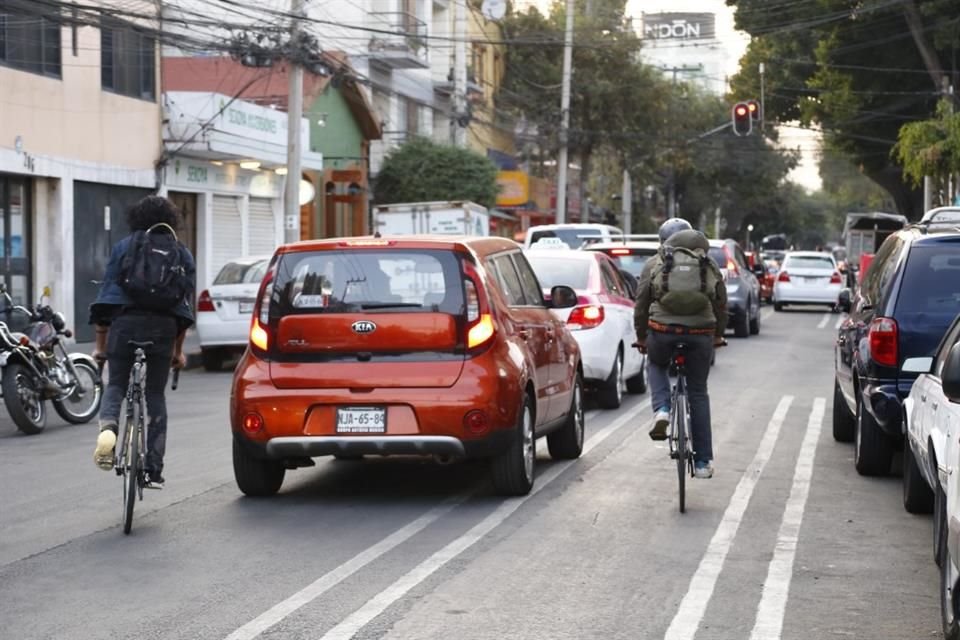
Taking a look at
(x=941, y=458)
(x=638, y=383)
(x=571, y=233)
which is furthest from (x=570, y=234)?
(x=941, y=458)

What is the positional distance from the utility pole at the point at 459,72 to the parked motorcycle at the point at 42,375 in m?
34.1

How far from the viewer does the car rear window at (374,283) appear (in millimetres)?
9719

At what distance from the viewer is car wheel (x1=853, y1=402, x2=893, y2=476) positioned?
11.1m

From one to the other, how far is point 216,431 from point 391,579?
7.19 meters

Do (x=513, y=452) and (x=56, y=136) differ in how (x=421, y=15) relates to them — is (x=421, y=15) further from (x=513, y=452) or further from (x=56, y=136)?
(x=513, y=452)

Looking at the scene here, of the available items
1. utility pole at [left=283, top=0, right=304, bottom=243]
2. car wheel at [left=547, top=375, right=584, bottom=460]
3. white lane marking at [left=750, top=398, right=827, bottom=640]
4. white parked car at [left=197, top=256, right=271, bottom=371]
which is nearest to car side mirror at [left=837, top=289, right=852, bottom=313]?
white lane marking at [left=750, top=398, right=827, bottom=640]

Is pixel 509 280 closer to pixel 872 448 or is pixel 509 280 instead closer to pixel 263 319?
pixel 263 319

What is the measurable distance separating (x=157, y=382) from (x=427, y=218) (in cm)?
2981

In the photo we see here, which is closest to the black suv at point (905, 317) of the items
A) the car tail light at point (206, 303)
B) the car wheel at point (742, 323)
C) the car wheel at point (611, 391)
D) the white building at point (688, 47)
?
the car wheel at point (611, 391)

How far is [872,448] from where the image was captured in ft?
36.7

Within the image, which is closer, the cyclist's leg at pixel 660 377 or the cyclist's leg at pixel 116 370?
the cyclist's leg at pixel 116 370

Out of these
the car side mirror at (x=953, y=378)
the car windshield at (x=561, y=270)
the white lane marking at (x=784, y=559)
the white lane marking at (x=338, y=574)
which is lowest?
the white lane marking at (x=784, y=559)

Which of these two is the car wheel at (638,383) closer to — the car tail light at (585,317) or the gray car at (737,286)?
the car tail light at (585,317)

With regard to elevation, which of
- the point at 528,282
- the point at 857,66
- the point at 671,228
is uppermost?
the point at 857,66
